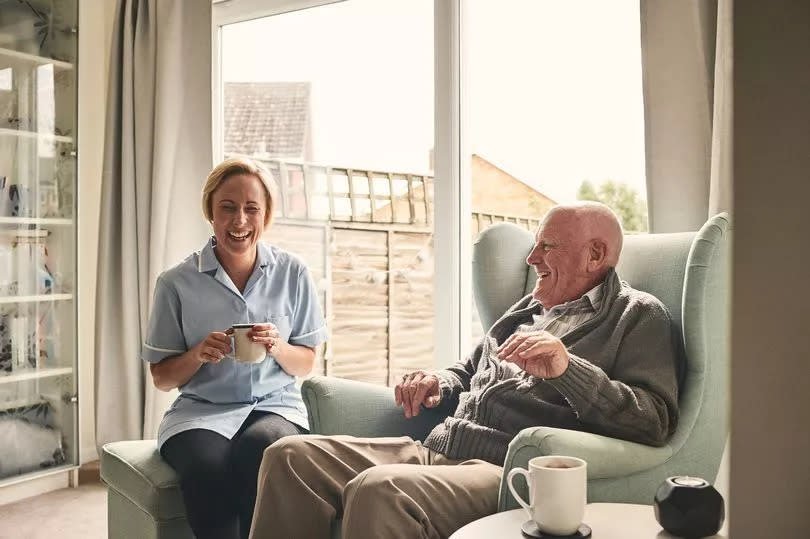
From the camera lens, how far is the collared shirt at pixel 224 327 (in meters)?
2.16

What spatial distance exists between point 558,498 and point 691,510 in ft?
0.67

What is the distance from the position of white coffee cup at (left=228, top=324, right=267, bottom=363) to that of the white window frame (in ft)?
3.34

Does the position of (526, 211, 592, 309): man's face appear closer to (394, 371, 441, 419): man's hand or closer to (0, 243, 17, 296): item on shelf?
(394, 371, 441, 419): man's hand

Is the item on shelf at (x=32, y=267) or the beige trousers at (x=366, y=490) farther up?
the item on shelf at (x=32, y=267)

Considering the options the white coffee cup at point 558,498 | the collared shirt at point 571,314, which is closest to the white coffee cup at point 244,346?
the collared shirt at point 571,314

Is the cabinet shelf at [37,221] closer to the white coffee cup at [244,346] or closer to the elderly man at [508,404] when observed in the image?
the white coffee cup at [244,346]

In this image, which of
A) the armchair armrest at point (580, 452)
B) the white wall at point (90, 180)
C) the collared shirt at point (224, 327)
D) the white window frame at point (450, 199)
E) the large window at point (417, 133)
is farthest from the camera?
the white wall at point (90, 180)

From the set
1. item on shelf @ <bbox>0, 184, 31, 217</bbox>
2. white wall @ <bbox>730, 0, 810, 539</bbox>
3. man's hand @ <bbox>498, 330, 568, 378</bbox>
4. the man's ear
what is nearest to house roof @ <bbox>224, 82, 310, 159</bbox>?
item on shelf @ <bbox>0, 184, 31, 217</bbox>

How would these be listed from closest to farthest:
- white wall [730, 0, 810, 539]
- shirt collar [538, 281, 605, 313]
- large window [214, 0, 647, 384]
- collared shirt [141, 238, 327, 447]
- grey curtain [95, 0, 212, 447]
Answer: white wall [730, 0, 810, 539] → shirt collar [538, 281, 605, 313] → collared shirt [141, 238, 327, 447] → large window [214, 0, 647, 384] → grey curtain [95, 0, 212, 447]

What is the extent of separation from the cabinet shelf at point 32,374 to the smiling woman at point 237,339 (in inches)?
49.9

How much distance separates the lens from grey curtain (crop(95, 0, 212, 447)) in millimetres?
3348

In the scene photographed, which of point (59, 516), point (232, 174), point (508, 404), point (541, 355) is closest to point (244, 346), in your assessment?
point (232, 174)

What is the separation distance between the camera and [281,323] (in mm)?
2248

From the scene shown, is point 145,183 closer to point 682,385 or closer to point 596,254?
point 596,254
